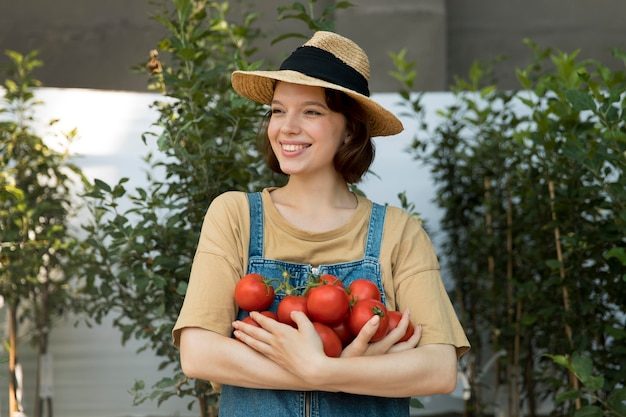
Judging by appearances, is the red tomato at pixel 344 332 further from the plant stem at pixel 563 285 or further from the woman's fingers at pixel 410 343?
the plant stem at pixel 563 285

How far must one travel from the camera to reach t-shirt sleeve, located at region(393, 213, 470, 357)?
186cm

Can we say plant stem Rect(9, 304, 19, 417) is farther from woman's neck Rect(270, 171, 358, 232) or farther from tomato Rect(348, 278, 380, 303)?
tomato Rect(348, 278, 380, 303)

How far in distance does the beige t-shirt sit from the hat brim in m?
0.21

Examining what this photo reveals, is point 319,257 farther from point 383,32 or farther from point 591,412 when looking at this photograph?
point 383,32

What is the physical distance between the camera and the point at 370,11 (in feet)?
17.8

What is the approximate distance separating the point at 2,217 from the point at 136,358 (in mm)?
1008

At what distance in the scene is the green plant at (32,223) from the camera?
11.9 ft

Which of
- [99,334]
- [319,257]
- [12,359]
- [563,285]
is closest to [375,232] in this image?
[319,257]

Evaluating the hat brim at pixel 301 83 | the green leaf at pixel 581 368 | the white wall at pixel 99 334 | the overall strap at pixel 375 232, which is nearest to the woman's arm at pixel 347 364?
the overall strap at pixel 375 232

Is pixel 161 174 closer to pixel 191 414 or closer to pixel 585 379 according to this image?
pixel 191 414

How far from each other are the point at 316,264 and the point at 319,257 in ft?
0.05

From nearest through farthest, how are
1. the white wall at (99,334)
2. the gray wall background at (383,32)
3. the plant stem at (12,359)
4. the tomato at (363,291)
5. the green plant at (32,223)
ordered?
the tomato at (363,291) < the green plant at (32,223) < the plant stem at (12,359) < the white wall at (99,334) < the gray wall background at (383,32)

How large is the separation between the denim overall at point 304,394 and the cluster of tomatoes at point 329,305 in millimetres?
91

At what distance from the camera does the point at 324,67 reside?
1.95 meters
